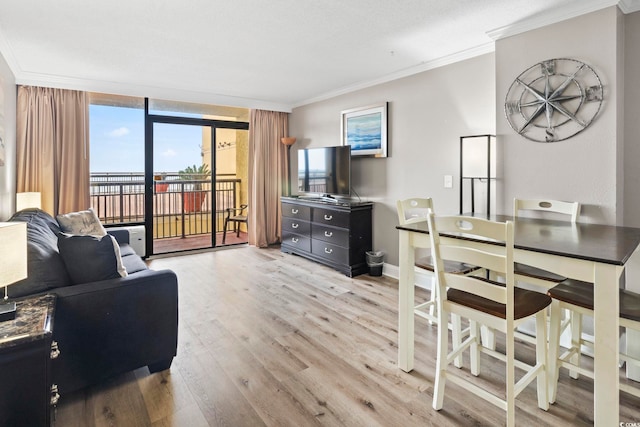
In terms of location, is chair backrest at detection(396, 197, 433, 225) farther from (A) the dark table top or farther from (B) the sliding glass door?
(B) the sliding glass door

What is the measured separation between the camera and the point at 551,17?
102 inches

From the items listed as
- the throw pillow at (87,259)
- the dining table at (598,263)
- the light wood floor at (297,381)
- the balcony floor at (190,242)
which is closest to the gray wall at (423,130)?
the light wood floor at (297,381)

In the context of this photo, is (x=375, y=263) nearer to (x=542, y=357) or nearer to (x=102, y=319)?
(x=542, y=357)

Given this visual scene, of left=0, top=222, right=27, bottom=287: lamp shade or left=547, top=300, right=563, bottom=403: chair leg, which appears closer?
left=0, top=222, right=27, bottom=287: lamp shade

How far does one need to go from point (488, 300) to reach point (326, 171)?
11.0 feet

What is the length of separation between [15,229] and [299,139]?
478cm

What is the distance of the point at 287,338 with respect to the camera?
266 centimetres

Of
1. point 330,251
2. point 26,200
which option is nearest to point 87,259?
point 26,200

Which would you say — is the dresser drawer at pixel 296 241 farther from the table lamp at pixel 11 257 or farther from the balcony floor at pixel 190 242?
the table lamp at pixel 11 257

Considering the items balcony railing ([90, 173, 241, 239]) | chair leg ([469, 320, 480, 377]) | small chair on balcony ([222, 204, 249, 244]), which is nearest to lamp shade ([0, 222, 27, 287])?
chair leg ([469, 320, 480, 377])

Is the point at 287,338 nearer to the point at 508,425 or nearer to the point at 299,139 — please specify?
the point at 508,425

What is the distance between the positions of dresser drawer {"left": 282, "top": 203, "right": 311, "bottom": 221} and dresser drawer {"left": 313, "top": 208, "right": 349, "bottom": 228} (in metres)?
0.17

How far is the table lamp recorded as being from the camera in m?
1.41

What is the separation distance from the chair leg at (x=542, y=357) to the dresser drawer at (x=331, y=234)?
2621 millimetres
